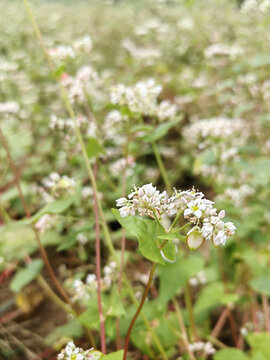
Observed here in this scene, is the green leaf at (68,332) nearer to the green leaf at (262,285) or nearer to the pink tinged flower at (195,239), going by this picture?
the green leaf at (262,285)

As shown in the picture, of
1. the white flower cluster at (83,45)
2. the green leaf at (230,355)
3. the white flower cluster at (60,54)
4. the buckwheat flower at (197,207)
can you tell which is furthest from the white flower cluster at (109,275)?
the white flower cluster at (83,45)

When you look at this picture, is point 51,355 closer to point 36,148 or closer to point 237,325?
point 237,325

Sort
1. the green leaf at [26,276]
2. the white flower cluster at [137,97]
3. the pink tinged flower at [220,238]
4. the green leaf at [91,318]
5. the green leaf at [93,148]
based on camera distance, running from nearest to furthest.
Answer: the pink tinged flower at [220,238] → the green leaf at [91,318] → the green leaf at [93,148] → the white flower cluster at [137,97] → the green leaf at [26,276]

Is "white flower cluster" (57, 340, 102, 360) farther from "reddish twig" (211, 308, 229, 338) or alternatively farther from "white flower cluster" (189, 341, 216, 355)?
"reddish twig" (211, 308, 229, 338)

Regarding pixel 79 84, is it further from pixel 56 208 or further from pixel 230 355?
pixel 230 355

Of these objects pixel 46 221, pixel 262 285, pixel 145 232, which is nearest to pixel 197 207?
pixel 145 232

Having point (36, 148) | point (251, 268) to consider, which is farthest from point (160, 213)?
point (36, 148)
